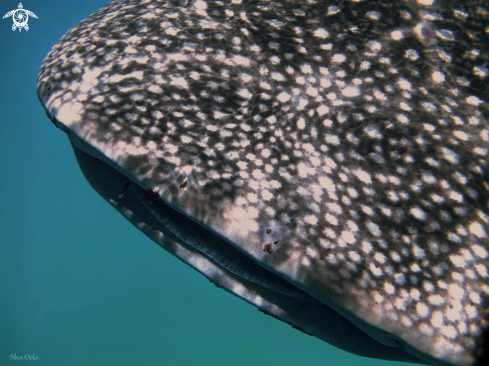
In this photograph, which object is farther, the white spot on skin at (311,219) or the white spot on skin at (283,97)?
the white spot on skin at (283,97)

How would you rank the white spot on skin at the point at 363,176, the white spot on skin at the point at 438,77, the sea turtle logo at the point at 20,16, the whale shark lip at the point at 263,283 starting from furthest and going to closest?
the sea turtle logo at the point at 20,16
the white spot on skin at the point at 438,77
the whale shark lip at the point at 263,283
the white spot on skin at the point at 363,176

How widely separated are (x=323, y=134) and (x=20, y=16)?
53.7m

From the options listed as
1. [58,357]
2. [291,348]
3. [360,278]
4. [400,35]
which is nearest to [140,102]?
[360,278]

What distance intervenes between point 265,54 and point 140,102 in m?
0.89

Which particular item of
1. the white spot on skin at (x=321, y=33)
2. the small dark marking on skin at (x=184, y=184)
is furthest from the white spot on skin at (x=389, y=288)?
the white spot on skin at (x=321, y=33)

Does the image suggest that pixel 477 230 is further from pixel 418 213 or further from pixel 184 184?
pixel 184 184

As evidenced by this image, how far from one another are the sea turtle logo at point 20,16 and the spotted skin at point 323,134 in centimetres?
4544

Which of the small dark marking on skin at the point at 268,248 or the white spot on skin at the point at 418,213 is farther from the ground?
the white spot on skin at the point at 418,213

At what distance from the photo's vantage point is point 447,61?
2240mm

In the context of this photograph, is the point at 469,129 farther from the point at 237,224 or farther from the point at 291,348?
the point at 291,348

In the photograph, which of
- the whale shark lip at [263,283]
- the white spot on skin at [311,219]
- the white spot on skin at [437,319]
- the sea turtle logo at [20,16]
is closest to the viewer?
the white spot on skin at [437,319]

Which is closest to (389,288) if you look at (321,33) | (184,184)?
(184,184)

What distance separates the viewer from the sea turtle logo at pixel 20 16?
37.9m

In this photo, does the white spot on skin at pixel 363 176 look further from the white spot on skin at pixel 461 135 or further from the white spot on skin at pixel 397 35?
the white spot on skin at pixel 397 35
